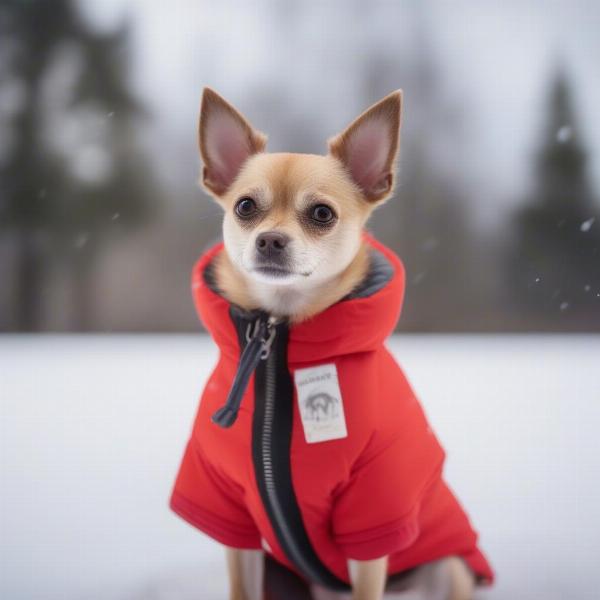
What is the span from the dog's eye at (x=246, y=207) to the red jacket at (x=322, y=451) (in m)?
0.15

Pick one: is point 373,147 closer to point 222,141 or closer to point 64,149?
point 222,141

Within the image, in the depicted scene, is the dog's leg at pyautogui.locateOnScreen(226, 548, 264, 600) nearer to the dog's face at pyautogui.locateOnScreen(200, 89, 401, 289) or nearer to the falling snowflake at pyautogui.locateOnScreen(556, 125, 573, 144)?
the dog's face at pyautogui.locateOnScreen(200, 89, 401, 289)

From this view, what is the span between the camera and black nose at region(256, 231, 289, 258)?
3.63 ft

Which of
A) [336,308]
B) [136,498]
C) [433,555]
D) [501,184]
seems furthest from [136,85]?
[433,555]

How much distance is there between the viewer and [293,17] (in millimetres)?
3113

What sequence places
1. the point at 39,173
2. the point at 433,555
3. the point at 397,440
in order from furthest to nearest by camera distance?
the point at 39,173 < the point at 433,555 < the point at 397,440

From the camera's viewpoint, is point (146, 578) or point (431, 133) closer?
point (146, 578)

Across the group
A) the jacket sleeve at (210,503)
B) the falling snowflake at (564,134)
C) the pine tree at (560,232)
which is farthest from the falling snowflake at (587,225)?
the jacket sleeve at (210,503)

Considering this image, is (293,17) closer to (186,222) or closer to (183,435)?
(186,222)

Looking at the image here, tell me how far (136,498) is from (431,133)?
204cm

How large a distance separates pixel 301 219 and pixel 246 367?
30 cm

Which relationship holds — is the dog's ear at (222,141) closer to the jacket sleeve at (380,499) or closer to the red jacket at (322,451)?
the red jacket at (322,451)

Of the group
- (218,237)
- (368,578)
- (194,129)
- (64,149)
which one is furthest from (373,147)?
(64,149)

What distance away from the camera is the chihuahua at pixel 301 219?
1.13 meters
